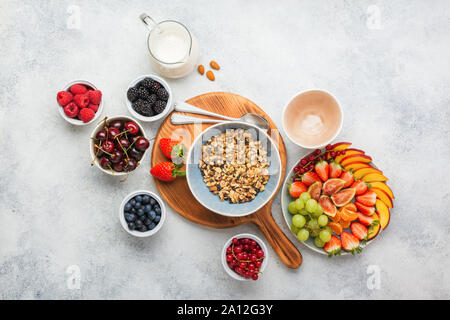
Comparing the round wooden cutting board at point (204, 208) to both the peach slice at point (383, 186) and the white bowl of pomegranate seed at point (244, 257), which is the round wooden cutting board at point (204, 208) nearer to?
the white bowl of pomegranate seed at point (244, 257)

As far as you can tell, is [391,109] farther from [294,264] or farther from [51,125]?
[51,125]

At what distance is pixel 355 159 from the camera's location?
1.48 m

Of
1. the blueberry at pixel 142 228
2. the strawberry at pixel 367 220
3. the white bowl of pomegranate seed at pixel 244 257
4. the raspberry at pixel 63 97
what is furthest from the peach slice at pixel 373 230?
the raspberry at pixel 63 97

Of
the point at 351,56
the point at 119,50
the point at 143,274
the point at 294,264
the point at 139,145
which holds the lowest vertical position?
the point at 143,274

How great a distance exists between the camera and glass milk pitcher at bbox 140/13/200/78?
4.75 ft

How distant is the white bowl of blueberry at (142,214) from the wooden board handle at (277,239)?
0.38 m

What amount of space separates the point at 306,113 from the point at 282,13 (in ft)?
1.53

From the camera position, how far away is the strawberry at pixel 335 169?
1.46 meters

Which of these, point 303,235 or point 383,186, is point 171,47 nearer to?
point 303,235

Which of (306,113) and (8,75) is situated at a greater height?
(306,113)

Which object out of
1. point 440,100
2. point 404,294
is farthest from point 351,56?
point 404,294

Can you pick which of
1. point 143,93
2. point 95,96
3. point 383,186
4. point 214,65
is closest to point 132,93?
point 143,93

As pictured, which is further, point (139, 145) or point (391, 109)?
point (391, 109)
